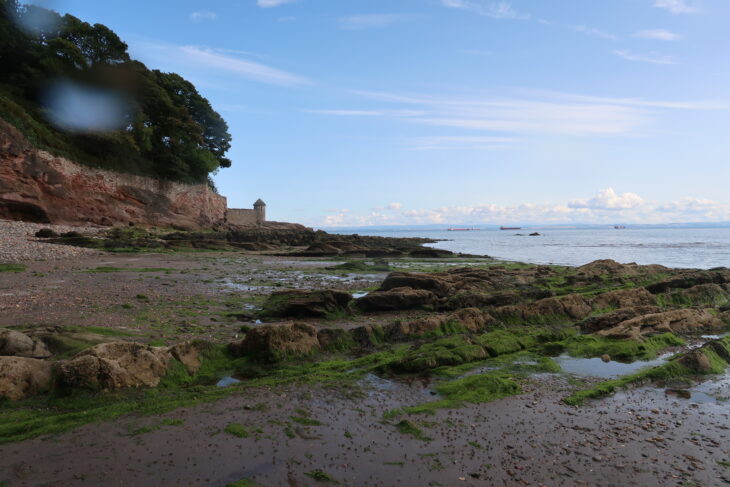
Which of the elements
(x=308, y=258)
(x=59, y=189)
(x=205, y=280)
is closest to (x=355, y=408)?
(x=205, y=280)

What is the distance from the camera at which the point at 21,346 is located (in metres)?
5.97

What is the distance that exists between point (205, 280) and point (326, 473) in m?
12.8

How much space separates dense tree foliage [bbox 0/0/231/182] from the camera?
34.0 m

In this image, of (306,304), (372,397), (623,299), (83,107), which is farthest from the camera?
(83,107)

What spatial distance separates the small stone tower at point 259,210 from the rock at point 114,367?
67.1 meters

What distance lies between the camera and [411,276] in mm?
13461

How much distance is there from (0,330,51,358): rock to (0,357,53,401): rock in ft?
2.28

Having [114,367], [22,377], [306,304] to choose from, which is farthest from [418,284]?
[22,377]

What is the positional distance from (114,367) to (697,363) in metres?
8.10

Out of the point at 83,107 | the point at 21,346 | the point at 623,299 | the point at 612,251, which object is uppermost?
the point at 83,107

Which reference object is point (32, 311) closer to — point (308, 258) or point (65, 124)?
point (308, 258)

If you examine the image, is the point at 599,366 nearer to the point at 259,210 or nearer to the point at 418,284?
the point at 418,284

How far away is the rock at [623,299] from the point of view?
1156cm

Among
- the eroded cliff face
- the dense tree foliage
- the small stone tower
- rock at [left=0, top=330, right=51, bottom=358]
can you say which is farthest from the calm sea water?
the dense tree foliage
